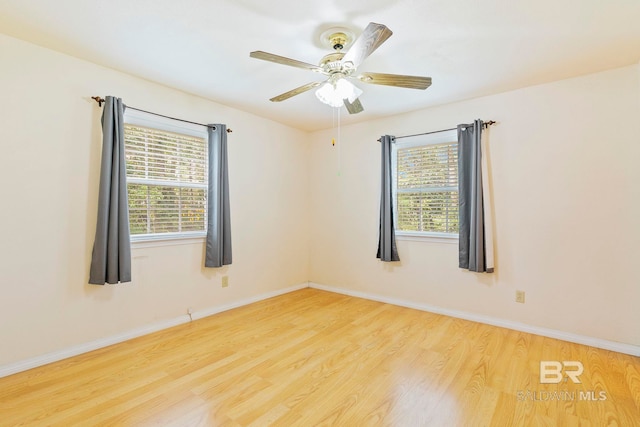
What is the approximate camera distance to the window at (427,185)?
359 cm

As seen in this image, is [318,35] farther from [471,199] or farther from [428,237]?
[428,237]

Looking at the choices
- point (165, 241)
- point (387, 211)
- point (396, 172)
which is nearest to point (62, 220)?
point (165, 241)

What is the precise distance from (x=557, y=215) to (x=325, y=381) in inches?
103

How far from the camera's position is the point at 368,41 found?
1774 millimetres

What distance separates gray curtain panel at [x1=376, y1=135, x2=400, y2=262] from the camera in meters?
3.84

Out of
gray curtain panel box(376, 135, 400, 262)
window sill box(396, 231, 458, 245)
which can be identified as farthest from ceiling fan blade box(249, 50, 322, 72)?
window sill box(396, 231, 458, 245)

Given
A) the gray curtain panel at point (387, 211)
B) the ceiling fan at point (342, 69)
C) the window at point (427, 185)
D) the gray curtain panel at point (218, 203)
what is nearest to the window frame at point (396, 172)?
the window at point (427, 185)

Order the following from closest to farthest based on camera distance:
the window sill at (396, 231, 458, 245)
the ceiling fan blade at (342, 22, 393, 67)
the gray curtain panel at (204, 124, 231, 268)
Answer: the ceiling fan blade at (342, 22, 393, 67)
the gray curtain panel at (204, 124, 231, 268)
the window sill at (396, 231, 458, 245)

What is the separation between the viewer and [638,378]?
219 centimetres

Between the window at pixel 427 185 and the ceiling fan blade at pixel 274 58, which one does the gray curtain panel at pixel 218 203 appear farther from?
the window at pixel 427 185

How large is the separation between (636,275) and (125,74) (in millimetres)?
4809

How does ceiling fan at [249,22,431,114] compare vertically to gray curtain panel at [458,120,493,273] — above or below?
above

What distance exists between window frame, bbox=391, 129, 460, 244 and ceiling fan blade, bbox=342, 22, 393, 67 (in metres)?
1.93

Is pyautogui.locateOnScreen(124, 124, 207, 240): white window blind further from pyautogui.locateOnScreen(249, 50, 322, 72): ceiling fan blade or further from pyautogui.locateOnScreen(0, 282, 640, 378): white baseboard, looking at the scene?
pyautogui.locateOnScreen(249, 50, 322, 72): ceiling fan blade
